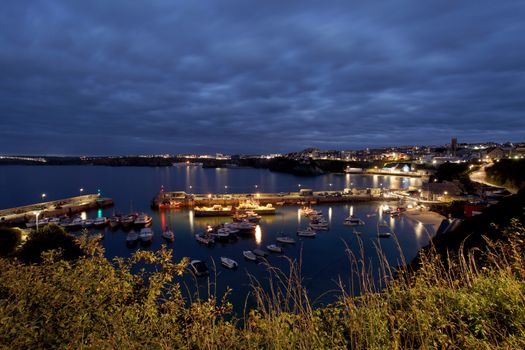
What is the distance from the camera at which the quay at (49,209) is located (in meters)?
24.0

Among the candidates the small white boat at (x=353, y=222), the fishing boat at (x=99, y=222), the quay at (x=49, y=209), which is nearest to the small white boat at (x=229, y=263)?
the small white boat at (x=353, y=222)

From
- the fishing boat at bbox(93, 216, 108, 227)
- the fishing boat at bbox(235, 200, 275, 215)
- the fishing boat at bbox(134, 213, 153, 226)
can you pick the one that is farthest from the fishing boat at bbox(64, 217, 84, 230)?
the fishing boat at bbox(235, 200, 275, 215)

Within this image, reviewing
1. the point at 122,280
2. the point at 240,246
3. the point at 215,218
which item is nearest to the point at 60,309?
the point at 122,280

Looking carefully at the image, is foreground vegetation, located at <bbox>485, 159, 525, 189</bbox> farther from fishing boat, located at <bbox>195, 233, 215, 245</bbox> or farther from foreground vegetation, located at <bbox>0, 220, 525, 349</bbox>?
foreground vegetation, located at <bbox>0, 220, 525, 349</bbox>

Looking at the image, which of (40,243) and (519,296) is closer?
(519,296)

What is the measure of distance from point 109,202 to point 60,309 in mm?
34555

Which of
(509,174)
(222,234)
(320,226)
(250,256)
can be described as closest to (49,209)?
(222,234)

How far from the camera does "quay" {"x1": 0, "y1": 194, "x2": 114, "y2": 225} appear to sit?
24031mm

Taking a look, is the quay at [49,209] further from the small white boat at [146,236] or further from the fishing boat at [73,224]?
the small white boat at [146,236]

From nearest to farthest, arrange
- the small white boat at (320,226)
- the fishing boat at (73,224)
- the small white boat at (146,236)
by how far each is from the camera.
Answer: the small white boat at (146,236)
the small white boat at (320,226)
the fishing boat at (73,224)

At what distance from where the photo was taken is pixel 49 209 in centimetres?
2759

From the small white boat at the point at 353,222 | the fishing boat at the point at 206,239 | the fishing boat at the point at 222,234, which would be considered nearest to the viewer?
the fishing boat at the point at 206,239

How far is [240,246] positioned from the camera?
59.2 feet

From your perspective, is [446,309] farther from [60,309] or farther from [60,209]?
[60,209]
